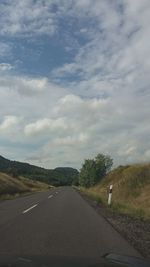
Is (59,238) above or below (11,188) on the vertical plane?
below

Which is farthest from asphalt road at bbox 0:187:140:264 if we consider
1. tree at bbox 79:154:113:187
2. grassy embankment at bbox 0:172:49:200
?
tree at bbox 79:154:113:187

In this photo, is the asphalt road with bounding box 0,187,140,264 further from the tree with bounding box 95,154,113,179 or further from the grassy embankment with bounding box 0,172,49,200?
the tree with bounding box 95,154,113,179

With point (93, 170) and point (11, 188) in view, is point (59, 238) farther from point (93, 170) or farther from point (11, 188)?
point (93, 170)

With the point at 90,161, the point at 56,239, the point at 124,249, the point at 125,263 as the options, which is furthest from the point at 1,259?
the point at 90,161

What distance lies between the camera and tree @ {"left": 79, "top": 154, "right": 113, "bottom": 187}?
398ft

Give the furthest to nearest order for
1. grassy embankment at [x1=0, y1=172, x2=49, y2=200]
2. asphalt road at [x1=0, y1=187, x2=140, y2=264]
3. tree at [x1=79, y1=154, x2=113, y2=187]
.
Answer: tree at [x1=79, y1=154, x2=113, y2=187] < grassy embankment at [x1=0, y1=172, x2=49, y2=200] < asphalt road at [x1=0, y1=187, x2=140, y2=264]

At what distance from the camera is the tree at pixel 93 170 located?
12131cm

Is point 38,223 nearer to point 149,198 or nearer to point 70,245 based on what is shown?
point 70,245

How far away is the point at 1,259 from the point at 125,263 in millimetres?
1522

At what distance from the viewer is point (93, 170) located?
124 m

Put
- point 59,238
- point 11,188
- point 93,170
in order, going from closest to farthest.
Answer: point 59,238
point 11,188
point 93,170

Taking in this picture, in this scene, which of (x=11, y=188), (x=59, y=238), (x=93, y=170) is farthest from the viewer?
(x=93, y=170)

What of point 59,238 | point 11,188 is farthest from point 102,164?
point 59,238

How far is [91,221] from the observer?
1727 cm
